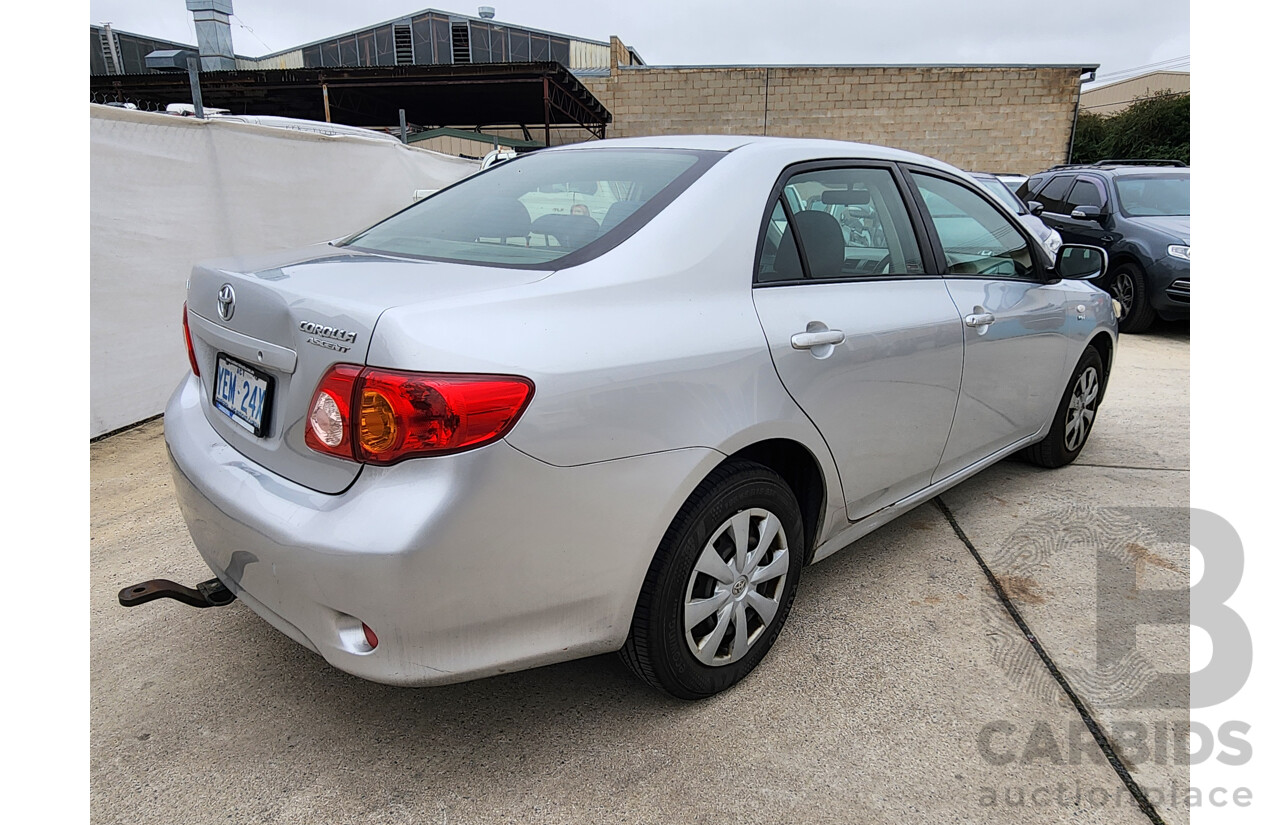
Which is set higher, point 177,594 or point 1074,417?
point 1074,417

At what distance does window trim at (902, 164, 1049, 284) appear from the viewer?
2.84 meters

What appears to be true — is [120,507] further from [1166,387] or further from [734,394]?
[1166,387]

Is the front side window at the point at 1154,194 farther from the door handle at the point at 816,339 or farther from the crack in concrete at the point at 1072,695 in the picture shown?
the door handle at the point at 816,339

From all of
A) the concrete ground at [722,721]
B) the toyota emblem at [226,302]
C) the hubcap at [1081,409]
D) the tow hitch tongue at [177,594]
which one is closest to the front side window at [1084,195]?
the hubcap at [1081,409]

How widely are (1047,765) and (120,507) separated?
12.1 ft

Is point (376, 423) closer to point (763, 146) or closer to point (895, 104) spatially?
point (763, 146)

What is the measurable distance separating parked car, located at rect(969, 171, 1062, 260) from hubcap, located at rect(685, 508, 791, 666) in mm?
2093

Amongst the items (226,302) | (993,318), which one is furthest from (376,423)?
(993,318)

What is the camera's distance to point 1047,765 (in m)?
2.01

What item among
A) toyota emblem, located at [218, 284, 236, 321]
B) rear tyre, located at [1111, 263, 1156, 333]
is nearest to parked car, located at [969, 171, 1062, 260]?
rear tyre, located at [1111, 263, 1156, 333]

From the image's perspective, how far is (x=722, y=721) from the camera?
213cm

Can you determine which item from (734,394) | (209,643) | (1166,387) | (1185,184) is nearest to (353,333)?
(734,394)

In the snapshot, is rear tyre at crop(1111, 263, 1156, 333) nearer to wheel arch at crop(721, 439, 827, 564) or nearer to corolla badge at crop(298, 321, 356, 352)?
wheel arch at crop(721, 439, 827, 564)

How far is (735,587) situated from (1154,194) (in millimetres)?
8685
